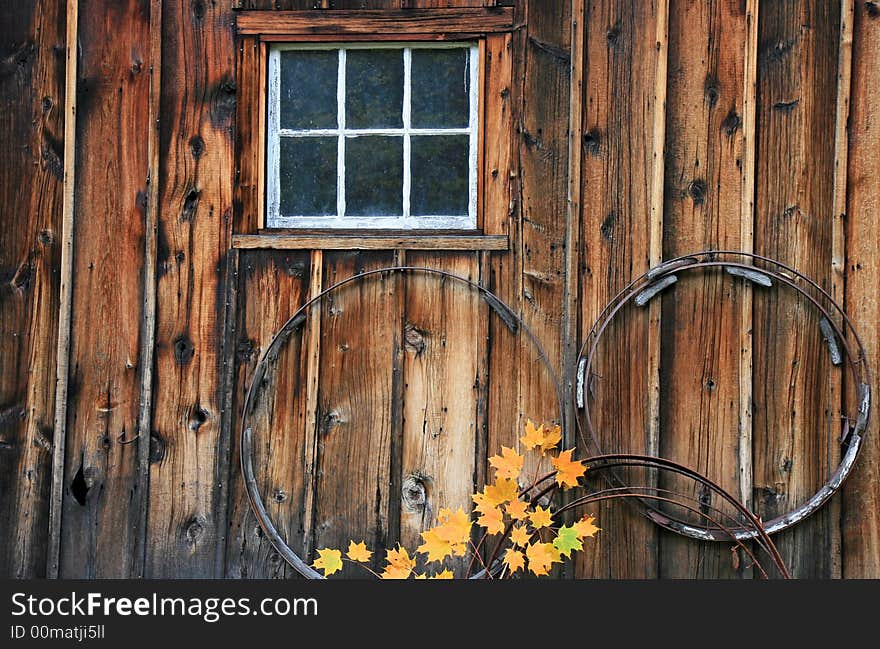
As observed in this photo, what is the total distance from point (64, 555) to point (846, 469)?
9.06ft

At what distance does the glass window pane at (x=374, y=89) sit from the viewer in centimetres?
315

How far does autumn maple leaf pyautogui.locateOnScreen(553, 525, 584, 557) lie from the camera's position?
2812mm

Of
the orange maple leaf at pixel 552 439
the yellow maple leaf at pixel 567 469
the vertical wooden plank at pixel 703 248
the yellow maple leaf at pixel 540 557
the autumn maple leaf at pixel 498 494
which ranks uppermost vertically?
the vertical wooden plank at pixel 703 248

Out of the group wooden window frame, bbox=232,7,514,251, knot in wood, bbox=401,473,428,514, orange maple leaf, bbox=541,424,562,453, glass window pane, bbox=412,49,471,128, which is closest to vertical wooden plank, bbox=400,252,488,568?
knot in wood, bbox=401,473,428,514

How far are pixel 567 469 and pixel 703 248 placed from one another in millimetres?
917

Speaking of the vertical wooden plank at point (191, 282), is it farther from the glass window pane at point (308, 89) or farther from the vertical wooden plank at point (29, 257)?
the vertical wooden plank at point (29, 257)

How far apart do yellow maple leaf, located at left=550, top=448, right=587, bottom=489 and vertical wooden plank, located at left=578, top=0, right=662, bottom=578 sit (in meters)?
0.21

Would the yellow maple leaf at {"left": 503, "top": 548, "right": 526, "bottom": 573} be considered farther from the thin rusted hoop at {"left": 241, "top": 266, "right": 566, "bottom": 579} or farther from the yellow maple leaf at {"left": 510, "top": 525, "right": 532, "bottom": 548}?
the thin rusted hoop at {"left": 241, "top": 266, "right": 566, "bottom": 579}

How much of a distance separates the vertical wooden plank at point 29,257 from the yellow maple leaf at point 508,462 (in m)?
1.64

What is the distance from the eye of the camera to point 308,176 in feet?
10.5

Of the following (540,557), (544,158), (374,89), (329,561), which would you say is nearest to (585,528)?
(540,557)

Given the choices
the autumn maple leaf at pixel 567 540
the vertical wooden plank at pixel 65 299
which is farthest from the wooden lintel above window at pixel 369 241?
the autumn maple leaf at pixel 567 540

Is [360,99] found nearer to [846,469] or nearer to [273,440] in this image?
[273,440]

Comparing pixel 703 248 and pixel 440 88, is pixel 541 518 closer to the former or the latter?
pixel 703 248
